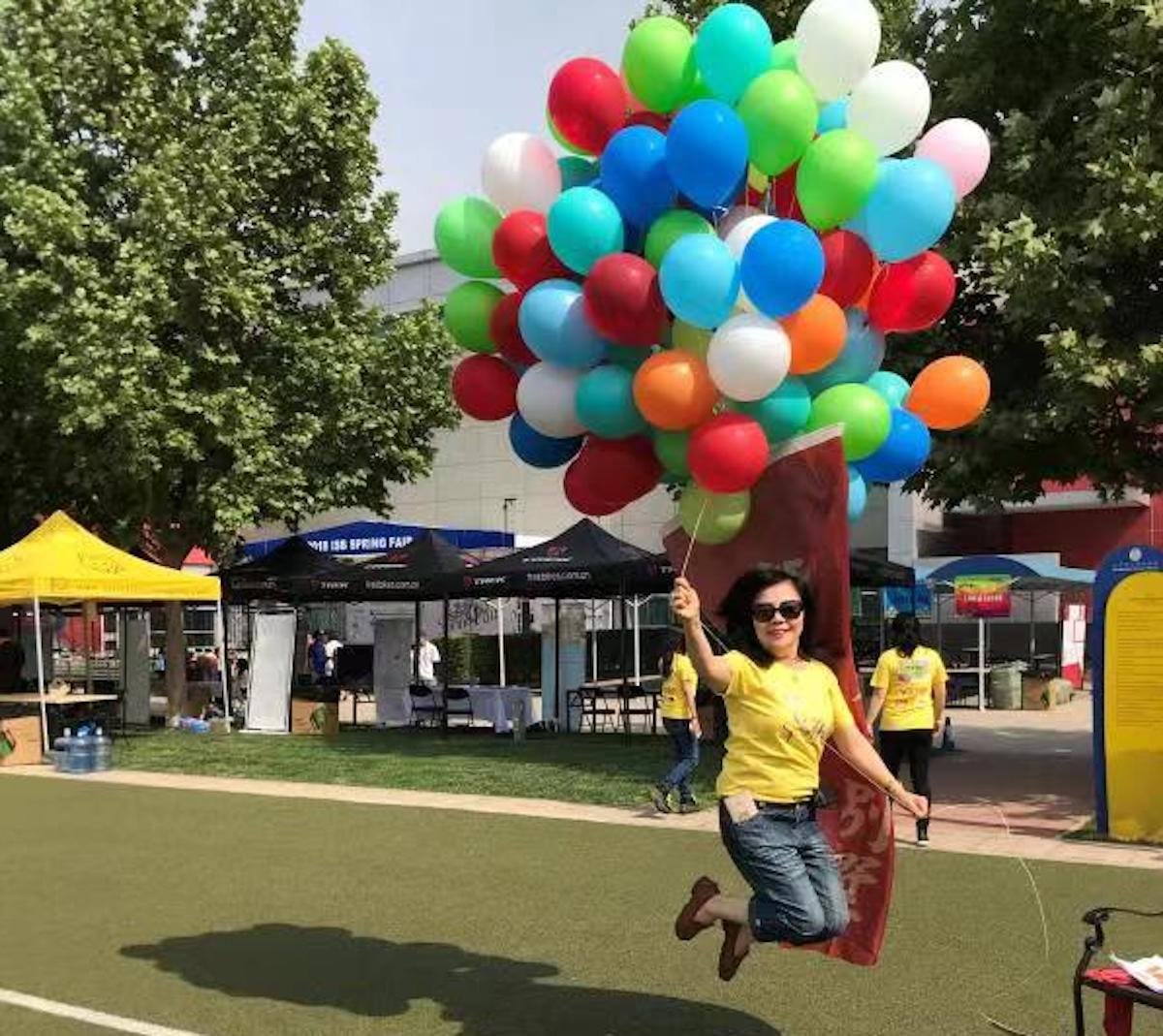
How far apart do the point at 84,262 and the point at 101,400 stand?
1.98 meters

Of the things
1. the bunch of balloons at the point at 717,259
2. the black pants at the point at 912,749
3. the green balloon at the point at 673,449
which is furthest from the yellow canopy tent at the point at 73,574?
the green balloon at the point at 673,449

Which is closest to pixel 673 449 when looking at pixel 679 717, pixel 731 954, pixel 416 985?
pixel 731 954

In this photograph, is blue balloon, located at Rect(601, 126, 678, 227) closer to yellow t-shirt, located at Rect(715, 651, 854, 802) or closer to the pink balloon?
the pink balloon

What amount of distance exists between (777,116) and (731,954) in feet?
10.4

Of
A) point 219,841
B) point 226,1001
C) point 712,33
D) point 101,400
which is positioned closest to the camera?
point 712,33

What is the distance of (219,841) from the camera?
10.5m

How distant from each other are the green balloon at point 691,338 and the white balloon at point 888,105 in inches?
40.8

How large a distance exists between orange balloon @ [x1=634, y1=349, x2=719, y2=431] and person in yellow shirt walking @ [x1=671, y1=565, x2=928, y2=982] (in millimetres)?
646

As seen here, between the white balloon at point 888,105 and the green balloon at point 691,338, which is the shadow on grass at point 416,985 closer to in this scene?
the green balloon at point 691,338

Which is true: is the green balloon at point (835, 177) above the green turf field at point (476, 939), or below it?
above

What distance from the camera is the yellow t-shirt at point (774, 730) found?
4.70 metres

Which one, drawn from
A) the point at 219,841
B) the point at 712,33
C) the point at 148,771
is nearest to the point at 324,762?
the point at 148,771

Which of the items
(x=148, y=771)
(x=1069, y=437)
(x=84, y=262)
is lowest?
(x=148, y=771)

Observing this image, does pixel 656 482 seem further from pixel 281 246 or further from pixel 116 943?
pixel 281 246
